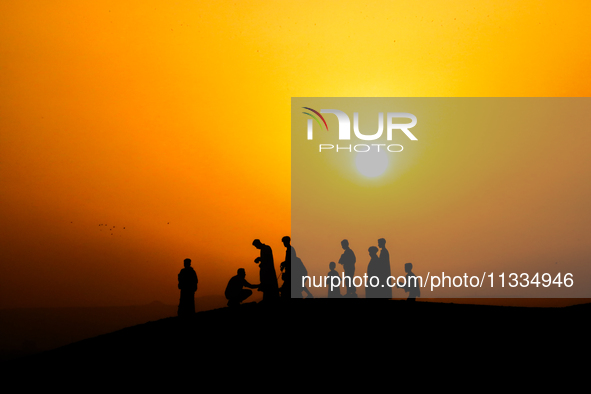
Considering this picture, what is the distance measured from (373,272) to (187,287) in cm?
556

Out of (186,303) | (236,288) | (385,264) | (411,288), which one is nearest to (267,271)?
(236,288)

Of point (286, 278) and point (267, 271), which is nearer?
point (267, 271)

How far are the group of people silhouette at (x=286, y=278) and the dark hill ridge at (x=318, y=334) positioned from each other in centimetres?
54

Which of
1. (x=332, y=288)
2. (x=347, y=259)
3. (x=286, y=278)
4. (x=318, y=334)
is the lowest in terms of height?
(x=318, y=334)

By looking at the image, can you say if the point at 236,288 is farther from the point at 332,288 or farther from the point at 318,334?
the point at 318,334

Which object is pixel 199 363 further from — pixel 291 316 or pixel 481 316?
pixel 481 316

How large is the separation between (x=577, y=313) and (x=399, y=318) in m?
3.76

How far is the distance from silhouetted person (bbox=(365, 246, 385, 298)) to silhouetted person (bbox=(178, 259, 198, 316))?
5.20 metres

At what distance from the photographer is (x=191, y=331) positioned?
1152 cm

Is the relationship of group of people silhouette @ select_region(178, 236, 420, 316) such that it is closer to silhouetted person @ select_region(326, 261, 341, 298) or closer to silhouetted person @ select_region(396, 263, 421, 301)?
silhouetted person @ select_region(396, 263, 421, 301)

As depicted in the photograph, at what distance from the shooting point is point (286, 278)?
13.3 m

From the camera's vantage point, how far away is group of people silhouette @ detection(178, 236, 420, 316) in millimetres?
12797

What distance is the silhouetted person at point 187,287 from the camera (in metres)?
13.9

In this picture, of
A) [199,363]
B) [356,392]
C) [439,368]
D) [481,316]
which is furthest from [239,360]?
[481,316]
